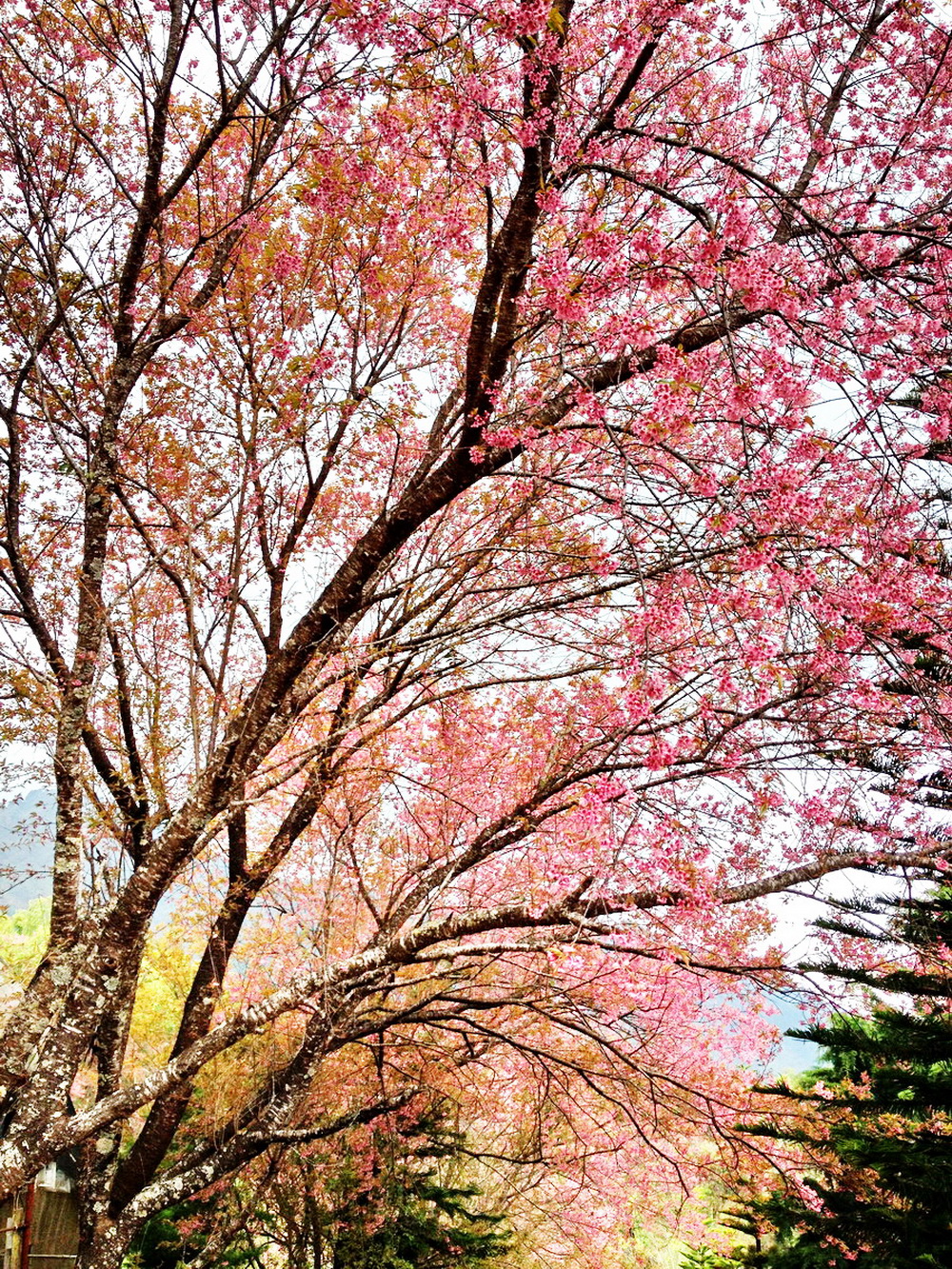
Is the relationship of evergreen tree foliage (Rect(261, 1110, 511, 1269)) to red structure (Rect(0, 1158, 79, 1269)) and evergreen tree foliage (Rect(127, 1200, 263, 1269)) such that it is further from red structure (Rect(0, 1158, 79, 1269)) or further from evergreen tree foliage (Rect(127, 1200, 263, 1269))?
red structure (Rect(0, 1158, 79, 1269))

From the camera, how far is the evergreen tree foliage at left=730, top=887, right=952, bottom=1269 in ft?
16.0

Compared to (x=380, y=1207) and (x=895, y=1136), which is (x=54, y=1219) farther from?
(x=895, y=1136)

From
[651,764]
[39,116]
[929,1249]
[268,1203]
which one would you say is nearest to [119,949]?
[651,764]

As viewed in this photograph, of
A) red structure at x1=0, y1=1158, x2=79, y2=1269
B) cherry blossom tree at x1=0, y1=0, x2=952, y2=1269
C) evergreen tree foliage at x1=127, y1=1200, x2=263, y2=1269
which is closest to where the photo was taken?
cherry blossom tree at x1=0, y1=0, x2=952, y2=1269

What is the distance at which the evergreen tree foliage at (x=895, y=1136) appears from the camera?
4.86 meters

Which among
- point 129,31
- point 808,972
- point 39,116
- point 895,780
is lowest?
point 808,972

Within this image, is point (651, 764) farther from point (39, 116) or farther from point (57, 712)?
point (39, 116)

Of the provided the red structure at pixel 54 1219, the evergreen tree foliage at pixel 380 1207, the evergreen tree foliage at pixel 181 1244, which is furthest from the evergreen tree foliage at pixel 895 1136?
→ the red structure at pixel 54 1219

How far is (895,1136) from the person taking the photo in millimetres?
5574

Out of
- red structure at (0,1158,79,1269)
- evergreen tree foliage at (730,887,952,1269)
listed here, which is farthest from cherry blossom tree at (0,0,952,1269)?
red structure at (0,1158,79,1269)

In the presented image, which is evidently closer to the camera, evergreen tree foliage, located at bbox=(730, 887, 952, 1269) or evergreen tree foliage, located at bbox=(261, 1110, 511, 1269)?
evergreen tree foliage, located at bbox=(730, 887, 952, 1269)

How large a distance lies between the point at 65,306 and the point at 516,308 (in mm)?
3518

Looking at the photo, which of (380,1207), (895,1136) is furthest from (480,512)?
(380,1207)

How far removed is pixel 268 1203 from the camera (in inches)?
362
